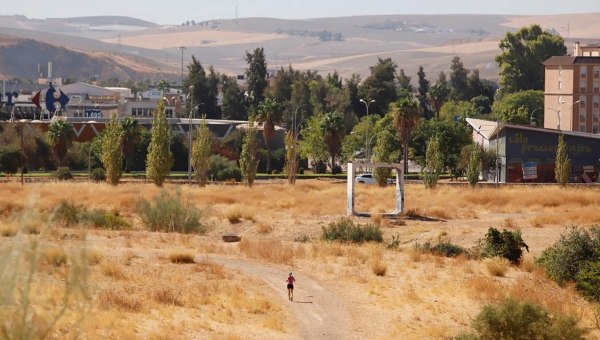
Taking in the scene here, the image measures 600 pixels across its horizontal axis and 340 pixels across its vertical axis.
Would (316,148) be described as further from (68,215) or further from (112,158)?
(68,215)

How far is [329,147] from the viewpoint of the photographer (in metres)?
98.6

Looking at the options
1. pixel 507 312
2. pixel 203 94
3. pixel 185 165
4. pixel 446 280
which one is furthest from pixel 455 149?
pixel 507 312

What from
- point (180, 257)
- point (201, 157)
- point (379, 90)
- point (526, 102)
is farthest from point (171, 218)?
point (526, 102)

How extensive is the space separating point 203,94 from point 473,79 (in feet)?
157

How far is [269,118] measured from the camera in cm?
9788

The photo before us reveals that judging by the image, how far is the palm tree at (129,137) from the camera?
92.7 metres

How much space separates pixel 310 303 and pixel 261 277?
388cm

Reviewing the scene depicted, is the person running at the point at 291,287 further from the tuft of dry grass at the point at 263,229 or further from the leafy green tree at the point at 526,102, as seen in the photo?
the leafy green tree at the point at 526,102

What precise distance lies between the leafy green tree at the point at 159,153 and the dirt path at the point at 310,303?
33361 mm

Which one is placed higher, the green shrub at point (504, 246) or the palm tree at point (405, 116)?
the palm tree at point (405, 116)

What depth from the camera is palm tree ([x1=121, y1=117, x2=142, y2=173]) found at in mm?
92688

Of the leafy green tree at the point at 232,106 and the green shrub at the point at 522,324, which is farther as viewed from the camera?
the leafy green tree at the point at 232,106

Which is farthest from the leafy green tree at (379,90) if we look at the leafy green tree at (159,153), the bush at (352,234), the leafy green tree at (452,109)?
the bush at (352,234)

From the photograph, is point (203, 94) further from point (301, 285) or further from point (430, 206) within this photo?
point (301, 285)
